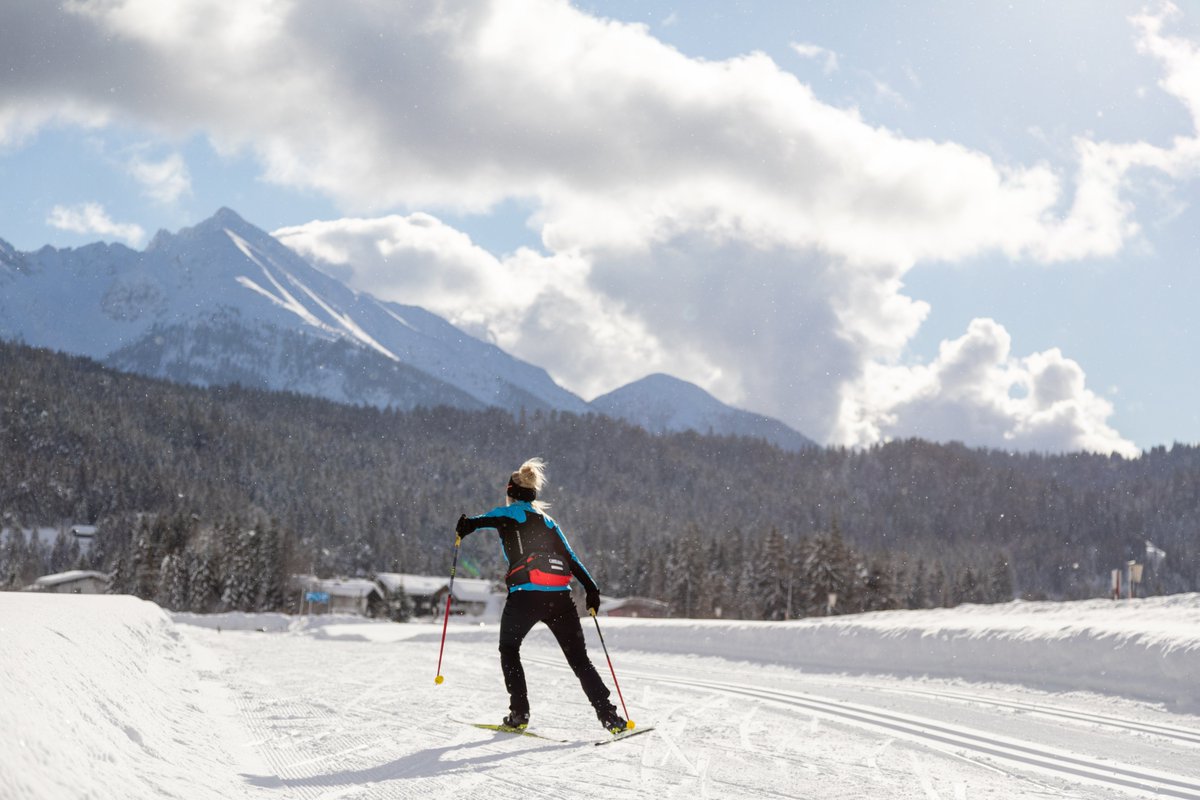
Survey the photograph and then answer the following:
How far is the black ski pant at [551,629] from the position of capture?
285 inches

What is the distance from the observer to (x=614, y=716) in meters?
7.15

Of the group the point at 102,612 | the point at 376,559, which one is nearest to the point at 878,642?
the point at 102,612

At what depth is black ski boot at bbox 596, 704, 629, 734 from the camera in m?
7.07

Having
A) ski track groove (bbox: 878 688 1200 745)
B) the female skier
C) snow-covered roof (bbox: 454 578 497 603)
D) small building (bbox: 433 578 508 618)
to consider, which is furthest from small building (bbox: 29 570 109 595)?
the female skier

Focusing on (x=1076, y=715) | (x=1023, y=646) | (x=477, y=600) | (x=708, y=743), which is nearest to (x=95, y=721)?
(x=708, y=743)

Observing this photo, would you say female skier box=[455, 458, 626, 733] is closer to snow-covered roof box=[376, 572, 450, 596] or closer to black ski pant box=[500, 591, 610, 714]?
black ski pant box=[500, 591, 610, 714]

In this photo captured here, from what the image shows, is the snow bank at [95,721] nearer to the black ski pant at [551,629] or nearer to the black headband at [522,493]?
the black ski pant at [551,629]

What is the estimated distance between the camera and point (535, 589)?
726cm

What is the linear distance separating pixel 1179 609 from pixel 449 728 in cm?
1625

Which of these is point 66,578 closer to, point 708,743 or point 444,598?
point 444,598

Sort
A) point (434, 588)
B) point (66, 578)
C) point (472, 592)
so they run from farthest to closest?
point (472, 592) < point (434, 588) < point (66, 578)

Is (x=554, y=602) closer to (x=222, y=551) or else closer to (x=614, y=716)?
(x=614, y=716)

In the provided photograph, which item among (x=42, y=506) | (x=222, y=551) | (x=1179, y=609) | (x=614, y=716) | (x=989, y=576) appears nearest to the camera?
(x=614, y=716)

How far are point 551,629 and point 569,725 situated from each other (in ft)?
3.65
